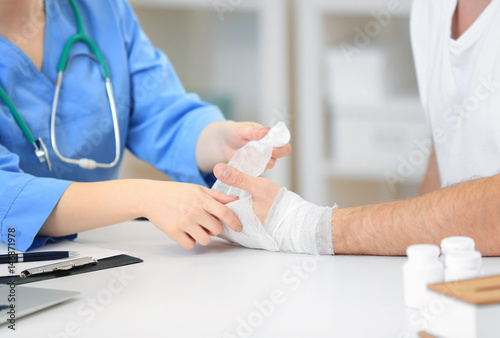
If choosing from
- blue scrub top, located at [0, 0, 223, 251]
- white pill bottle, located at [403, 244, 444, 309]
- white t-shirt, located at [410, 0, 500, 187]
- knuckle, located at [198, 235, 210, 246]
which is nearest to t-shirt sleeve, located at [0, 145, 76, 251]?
blue scrub top, located at [0, 0, 223, 251]

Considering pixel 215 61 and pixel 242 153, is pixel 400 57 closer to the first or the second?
pixel 215 61

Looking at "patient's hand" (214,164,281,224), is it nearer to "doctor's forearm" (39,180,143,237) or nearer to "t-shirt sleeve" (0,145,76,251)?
"doctor's forearm" (39,180,143,237)

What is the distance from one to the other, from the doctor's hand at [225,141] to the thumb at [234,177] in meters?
0.12

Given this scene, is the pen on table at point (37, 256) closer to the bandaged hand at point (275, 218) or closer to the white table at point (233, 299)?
the white table at point (233, 299)

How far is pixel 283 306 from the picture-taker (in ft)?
2.09

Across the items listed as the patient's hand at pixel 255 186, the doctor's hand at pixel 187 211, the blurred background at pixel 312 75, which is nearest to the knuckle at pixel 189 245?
the doctor's hand at pixel 187 211

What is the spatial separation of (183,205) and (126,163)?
1.84 m

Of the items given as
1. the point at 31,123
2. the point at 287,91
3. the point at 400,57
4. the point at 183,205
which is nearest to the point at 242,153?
the point at 183,205

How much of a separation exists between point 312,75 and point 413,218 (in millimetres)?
1821

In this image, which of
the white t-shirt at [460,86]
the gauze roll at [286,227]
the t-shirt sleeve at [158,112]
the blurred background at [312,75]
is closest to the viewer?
the gauze roll at [286,227]

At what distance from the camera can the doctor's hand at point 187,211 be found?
0.87 metres

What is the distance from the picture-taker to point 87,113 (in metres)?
1.15

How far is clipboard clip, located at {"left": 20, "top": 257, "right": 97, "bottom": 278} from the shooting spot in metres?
0.76

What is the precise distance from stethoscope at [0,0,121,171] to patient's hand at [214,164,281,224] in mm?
343
